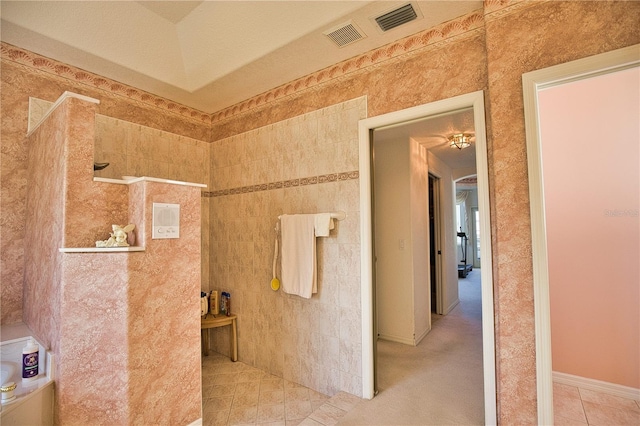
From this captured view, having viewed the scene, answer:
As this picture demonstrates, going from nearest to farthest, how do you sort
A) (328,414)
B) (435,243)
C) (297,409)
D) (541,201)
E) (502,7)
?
(541,201)
(502,7)
(328,414)
(297,409)
(435,243)

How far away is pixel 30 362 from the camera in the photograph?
163cm

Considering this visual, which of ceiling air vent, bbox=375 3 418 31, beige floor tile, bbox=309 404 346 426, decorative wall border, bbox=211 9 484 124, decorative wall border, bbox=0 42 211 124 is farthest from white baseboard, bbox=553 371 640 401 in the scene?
decorative wall border, bbox=0 42 211 124

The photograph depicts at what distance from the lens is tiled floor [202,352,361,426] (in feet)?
6.75

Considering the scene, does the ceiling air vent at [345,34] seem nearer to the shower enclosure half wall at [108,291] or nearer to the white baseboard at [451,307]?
the shower enclosure half wall at [108,291]

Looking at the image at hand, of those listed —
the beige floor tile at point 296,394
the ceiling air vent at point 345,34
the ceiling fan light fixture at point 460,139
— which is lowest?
the beige floor tile at point 296,394

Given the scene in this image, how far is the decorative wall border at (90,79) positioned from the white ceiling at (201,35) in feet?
0.22

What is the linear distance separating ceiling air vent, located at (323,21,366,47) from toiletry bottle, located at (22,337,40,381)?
8.48 feet

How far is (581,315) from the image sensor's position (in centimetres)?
234

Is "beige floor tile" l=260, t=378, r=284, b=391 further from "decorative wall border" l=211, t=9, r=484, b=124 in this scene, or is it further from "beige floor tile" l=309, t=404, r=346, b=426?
"decorative wall border" l=211, t=9, r=484, b=124

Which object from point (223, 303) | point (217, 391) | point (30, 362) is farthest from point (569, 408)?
point (30, 362)

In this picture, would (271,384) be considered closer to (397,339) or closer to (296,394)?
(296,394)

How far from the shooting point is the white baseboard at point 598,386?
2.13 meters

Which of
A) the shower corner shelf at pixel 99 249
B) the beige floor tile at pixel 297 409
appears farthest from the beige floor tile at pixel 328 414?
the shower corner shelf at pixel 99 249

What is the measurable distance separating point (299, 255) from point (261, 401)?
1.16 m
